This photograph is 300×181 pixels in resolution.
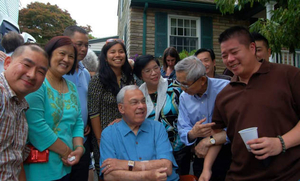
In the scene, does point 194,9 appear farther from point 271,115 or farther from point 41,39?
point 41,39

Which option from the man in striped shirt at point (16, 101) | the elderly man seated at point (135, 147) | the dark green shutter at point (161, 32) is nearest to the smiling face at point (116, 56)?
the elderly man seated at point (135, 147)

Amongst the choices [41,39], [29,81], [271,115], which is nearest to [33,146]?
[29,81]

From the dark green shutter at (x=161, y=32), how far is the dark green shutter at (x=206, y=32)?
1.58m

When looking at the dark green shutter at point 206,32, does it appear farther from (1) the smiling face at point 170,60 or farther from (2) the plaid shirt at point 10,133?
(2) the plaid shirt at point 10,133

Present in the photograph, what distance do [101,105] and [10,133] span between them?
4.00 ft

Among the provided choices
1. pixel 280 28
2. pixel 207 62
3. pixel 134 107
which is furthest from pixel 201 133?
pixel 280 28

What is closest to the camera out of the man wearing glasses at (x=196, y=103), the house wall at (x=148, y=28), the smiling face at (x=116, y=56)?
the man wearing glasses at (x=196, y=103)

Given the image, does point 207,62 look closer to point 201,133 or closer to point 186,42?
point 201,133

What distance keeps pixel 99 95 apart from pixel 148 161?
3.22ft

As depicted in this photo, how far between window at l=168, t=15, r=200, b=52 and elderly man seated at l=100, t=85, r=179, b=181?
24.2 feet

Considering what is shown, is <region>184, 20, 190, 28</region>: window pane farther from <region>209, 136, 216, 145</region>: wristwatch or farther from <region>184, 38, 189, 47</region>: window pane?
<region>209, 136, 216, 145</region>: wristwatch

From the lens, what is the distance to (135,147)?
2324 millimetres

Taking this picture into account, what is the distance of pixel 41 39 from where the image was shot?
23781mm

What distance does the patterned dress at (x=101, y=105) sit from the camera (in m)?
2.65
